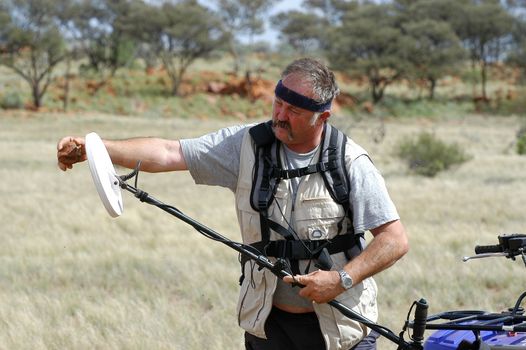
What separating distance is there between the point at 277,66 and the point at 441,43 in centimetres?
1410

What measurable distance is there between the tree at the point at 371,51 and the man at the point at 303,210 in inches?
2089

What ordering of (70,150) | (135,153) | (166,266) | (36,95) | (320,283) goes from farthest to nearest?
(36,95) → (166,266) → (135,153) → (70,150) → (320,283)

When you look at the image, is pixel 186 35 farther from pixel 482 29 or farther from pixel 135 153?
pixel 135 153

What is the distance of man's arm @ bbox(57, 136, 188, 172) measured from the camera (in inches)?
131

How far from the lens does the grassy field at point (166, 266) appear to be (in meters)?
5.95

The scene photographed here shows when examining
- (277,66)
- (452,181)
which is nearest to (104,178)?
(452,181)

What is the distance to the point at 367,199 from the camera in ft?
10.5

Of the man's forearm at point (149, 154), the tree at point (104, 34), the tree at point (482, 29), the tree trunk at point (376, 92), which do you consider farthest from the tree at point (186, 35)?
the man's forearm at point (149, 154)

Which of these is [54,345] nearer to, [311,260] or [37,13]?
[311,260]

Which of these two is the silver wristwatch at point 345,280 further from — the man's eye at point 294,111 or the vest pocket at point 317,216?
the man's eye at point 294,111

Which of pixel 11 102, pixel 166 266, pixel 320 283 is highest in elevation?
pixel 320 283

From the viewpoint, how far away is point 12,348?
5469mm

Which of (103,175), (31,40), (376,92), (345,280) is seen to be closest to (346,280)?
(345,280)

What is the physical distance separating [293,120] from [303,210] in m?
0.33
